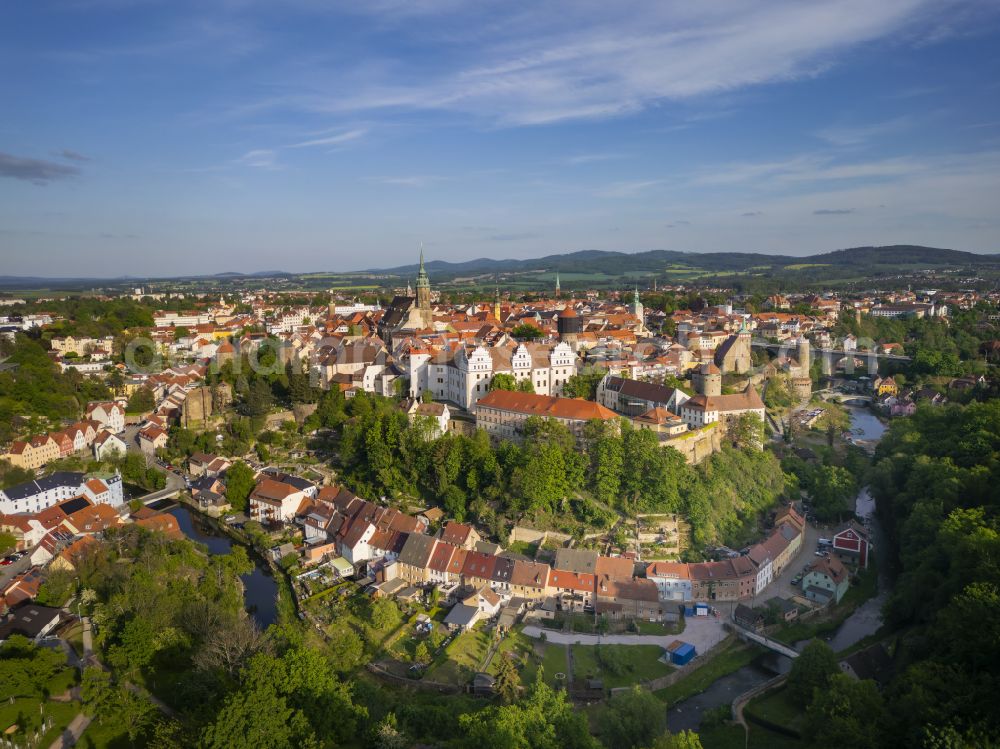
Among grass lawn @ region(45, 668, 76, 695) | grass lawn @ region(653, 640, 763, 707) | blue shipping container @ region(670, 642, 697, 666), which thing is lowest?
grass lawn @ region(653, 640, 763, 707)

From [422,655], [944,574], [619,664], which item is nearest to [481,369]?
[422,655]

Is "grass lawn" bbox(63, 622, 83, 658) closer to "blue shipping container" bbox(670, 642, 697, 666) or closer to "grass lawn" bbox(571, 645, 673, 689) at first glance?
"grass lawn" bbox(571, 645, 673, 689)

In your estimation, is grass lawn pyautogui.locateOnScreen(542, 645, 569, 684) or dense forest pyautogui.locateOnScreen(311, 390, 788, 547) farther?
dense forest pyautogui.locateOnScreen(311, 390, 788, 547)

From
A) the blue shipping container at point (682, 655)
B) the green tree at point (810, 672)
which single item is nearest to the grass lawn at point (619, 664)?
the blue shipping container at point (682, 655)

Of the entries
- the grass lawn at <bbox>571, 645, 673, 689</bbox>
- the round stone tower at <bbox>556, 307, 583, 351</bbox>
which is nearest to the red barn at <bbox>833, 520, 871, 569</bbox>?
the grass lawn at <bbox>571, 645, 673, 689</bbox>

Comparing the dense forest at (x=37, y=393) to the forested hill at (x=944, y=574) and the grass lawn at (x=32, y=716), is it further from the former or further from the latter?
the forested hill at (x=944, y=574)
